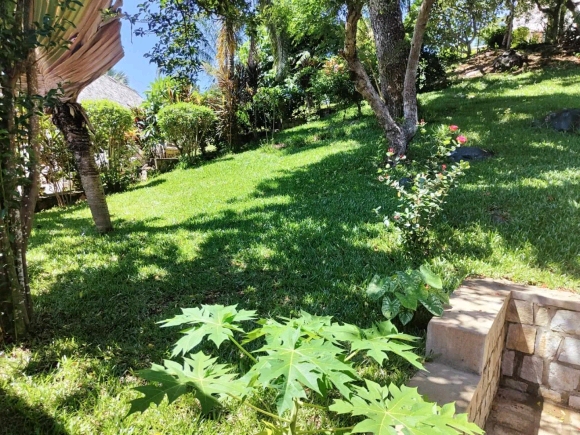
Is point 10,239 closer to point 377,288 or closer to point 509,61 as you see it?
point 377,288

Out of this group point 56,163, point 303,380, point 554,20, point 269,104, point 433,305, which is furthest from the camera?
point 554,20

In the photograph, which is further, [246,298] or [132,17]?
[132,17]

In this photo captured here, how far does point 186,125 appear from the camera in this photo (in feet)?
34.6

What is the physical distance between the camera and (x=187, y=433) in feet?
5.71

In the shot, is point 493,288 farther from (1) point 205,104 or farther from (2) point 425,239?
(1) point 205,104

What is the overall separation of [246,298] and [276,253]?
911mm

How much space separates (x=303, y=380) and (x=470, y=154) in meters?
6.21

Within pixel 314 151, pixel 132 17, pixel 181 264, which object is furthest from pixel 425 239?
pixel 314 151

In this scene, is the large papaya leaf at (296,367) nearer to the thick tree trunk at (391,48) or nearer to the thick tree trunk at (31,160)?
the thick tree trunk at (31,160)

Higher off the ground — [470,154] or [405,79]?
[405,79]

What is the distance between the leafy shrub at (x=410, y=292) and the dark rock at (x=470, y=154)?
175 inches

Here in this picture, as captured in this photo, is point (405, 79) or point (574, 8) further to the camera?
point (574, 8)

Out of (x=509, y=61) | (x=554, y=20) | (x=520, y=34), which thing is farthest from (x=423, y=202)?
(x=520, y=34)

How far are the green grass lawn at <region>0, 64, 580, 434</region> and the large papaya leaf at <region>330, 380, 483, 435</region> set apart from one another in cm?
69
